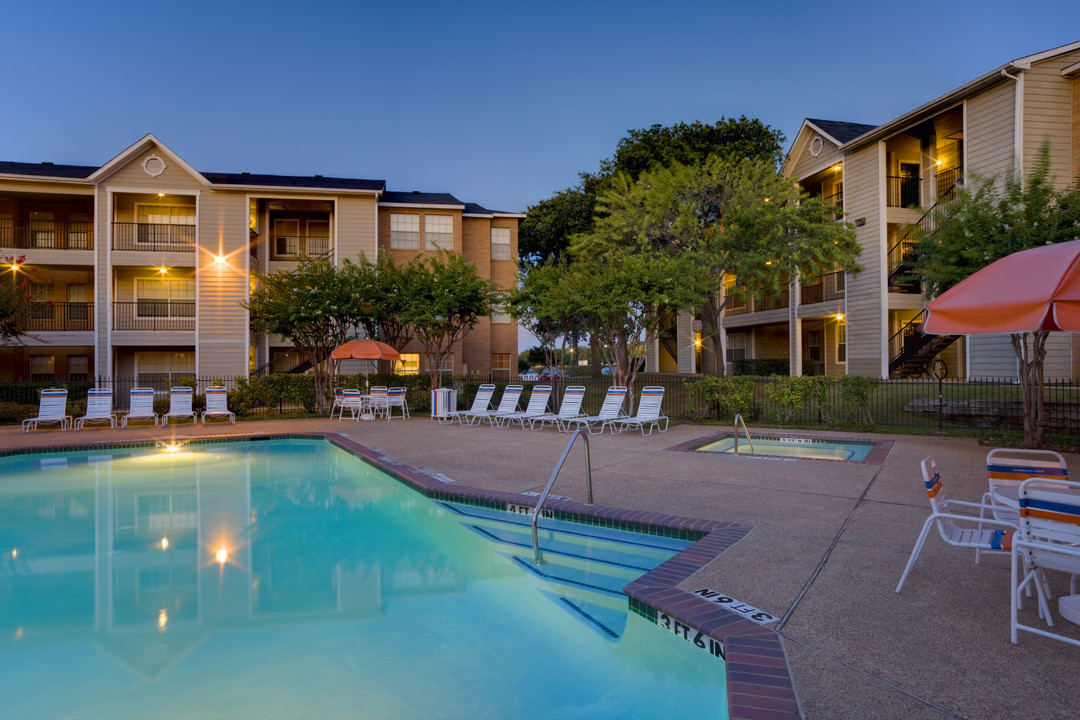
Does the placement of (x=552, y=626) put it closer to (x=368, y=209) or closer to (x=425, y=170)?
(x=368, y=209)

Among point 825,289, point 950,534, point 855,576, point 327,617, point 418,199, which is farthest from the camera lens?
point 418,199

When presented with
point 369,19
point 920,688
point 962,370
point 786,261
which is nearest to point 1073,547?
point 920,688

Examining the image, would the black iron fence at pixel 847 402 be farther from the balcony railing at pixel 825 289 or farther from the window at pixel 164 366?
the balcony railing at pixel 825 289

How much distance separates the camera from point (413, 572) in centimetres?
575

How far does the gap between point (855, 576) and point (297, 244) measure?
26752 millimetres

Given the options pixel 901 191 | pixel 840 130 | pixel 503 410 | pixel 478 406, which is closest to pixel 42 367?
pixel 478 406

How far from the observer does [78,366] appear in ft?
82.9

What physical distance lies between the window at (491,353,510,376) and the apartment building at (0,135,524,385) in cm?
132

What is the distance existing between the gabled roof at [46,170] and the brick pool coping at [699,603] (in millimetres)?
24559

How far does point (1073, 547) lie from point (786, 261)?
17.6 m

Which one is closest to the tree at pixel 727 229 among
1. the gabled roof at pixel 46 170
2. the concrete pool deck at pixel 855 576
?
the concrete pool deck at pixel 855 576

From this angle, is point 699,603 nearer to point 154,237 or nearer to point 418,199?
point 418,199

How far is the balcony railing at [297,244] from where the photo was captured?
26.4 metres

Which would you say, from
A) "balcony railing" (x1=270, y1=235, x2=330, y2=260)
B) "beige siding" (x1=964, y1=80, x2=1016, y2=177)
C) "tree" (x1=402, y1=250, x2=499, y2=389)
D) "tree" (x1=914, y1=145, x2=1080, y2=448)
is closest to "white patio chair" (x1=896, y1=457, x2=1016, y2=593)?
"tree" (x1=914, y1=145, x2=1080, y2=448)
